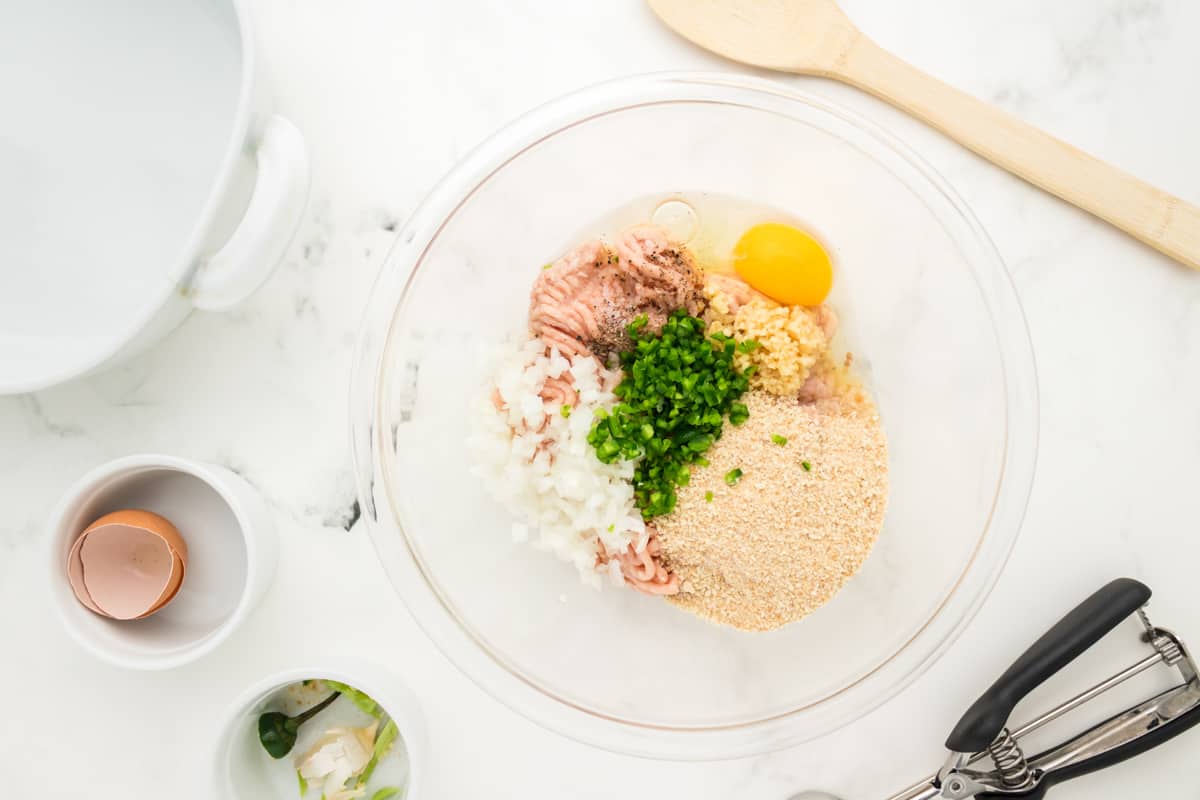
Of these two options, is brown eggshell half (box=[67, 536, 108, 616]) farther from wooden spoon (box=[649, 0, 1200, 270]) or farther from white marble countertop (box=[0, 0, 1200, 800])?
wooden spoon (box=[649, 0, 1200, 270])

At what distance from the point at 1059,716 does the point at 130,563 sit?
1.72 metres

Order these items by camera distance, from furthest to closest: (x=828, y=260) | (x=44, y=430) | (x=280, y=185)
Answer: (x=44, y=430)
(x=828, y=260)
(x=280, y=185)

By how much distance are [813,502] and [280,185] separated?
99cm

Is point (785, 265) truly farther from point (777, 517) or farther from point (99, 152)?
point (99, 152)

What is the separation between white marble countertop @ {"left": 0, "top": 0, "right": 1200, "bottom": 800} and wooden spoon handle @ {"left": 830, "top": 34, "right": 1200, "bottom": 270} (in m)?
0.04

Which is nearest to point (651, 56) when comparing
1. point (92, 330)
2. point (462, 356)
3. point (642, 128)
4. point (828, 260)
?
point (642, 128)

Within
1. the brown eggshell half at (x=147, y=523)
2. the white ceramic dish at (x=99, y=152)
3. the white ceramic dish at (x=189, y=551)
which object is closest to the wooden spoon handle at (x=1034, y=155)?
the white ceramic dish at (x=99, y=152)

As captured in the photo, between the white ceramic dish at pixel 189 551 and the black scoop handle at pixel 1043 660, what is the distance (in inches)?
50.5

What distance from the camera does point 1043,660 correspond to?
1.42m

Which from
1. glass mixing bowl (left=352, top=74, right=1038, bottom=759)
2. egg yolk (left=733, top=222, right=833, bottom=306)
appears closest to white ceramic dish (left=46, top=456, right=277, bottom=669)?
glass mixing bowl (left=352, top=74, right=1038, bottom=759)

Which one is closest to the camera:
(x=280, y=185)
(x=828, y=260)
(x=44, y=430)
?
(x=280, y=185)

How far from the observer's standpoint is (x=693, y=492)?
1.36m

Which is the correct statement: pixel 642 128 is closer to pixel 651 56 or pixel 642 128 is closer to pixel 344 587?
pixel 651 56

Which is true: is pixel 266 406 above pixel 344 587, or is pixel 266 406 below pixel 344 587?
above
